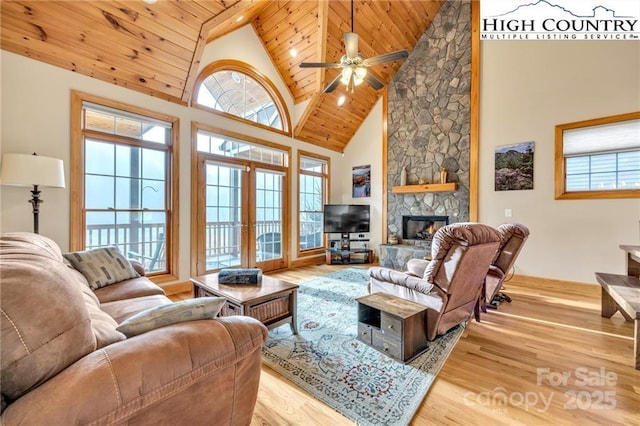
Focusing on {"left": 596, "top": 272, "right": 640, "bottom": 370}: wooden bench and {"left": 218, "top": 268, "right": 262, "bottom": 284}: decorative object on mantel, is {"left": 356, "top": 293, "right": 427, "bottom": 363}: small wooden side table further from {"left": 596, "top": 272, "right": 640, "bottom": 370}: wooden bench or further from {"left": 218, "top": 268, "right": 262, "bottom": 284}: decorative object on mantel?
{"left": 596, "top": 272, "right": 640, "bottom": 370}: wooden bench

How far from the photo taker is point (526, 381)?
1825 mm

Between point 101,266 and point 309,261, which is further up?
point 101,266

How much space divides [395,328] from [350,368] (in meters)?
0.46

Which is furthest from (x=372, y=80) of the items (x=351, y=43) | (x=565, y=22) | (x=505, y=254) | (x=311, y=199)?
(x=311, y=199)

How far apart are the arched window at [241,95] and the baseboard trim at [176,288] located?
267 centimetres

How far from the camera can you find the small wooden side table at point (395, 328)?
6.64ft

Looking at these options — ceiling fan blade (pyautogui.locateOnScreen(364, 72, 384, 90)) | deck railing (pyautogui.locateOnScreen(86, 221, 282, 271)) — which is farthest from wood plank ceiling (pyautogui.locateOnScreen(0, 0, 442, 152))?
deck railing (pyautogui.locateOnScreen(86, 221, 282, 271))

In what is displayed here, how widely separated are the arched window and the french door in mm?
856

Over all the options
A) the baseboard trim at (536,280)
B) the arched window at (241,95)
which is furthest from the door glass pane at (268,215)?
the baseboard trim at (536,280)

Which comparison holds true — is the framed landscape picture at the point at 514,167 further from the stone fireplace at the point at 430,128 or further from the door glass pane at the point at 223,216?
Answer: the door glass pane at the point at 223,216

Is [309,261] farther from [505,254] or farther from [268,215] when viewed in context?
[505,254]

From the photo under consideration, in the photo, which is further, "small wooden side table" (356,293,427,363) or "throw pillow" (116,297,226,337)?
"small wooden side table" (356,293,427,363)

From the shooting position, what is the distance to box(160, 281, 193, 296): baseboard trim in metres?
3.64

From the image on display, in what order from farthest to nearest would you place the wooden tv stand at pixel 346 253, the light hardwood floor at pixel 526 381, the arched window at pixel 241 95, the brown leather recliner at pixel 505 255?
the wooden tv stand at pixel 346 253, the arched window at pixel 241 95, the brown leather recliner at pixel 505 255, the light hardwood floor at pixel 526 381
